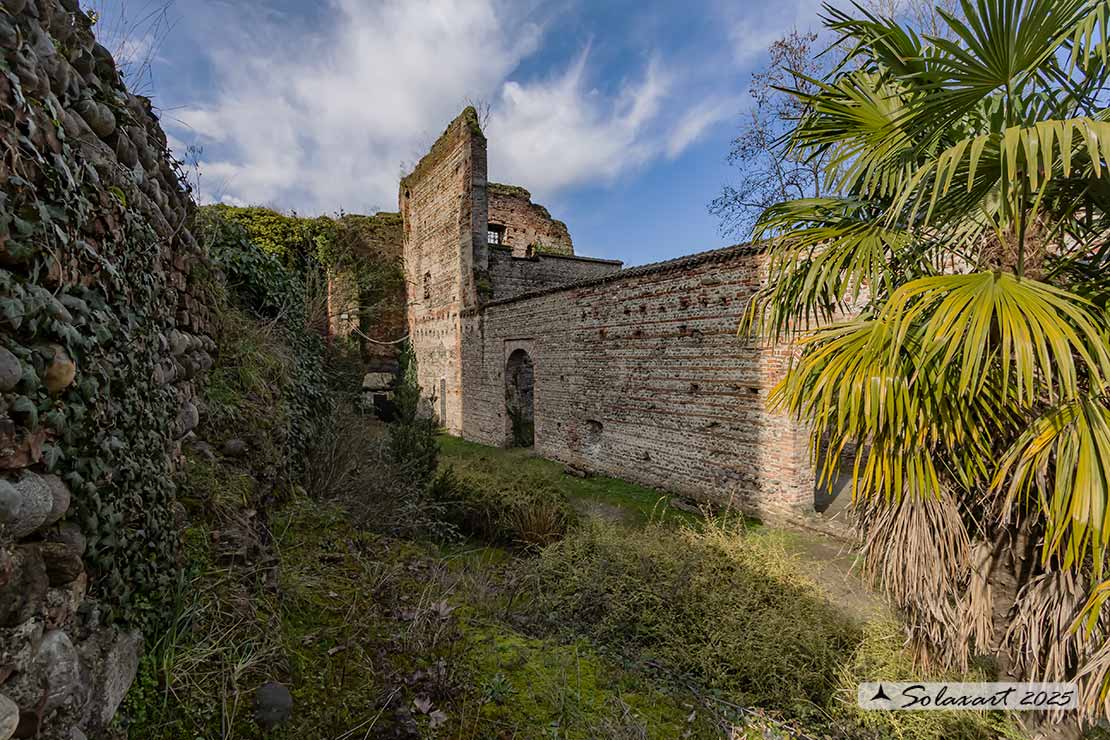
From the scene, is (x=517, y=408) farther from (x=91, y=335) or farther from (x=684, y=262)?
(x=91, y=335)

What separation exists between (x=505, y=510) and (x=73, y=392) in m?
4.88

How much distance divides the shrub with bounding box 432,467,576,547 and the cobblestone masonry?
6.99 feet

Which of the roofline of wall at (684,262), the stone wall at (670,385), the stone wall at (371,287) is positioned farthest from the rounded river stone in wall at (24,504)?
→ the stone wall at (371,287)

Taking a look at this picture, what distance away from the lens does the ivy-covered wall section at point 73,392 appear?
52.2 inches

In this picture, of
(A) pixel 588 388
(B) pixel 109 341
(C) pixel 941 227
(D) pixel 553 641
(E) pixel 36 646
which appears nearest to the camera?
(E) pixel 36 646

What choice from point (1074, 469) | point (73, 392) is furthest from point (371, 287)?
point (1074, 469)

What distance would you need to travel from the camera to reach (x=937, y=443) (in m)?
2.66

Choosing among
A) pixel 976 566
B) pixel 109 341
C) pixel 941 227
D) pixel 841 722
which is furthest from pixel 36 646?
pixel 941 227

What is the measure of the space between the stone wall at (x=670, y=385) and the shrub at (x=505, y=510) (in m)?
2.01

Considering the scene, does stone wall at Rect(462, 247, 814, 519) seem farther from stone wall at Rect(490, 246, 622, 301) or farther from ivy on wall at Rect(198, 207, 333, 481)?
ivy on wall at Rect(198, 207, 333, 481)

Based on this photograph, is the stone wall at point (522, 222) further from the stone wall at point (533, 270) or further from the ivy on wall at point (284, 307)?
the ivy on wall at point (284, 307)

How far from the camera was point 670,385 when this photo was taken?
297 inches

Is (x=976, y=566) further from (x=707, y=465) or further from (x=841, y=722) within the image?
(x=707, y=465)

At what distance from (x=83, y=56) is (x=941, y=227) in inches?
171
